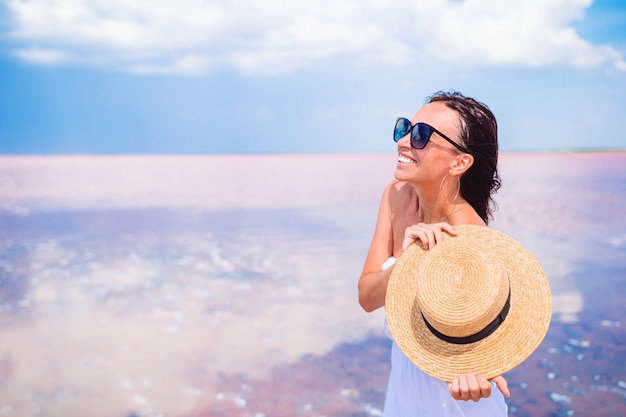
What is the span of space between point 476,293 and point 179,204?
1605cm

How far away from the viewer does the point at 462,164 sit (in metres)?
2.48

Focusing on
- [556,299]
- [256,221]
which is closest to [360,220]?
[256,221]

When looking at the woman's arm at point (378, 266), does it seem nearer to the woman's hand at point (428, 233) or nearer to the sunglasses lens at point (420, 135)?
the woman's hand at point (428, 233)

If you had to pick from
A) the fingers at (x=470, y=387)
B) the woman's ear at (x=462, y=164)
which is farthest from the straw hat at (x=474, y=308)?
the woman's ear at (x=462, y=164)

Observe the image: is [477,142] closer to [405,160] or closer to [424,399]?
[405,160]

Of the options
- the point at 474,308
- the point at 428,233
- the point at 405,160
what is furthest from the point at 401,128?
the point at 474,308

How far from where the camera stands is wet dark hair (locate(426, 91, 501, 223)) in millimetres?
2445

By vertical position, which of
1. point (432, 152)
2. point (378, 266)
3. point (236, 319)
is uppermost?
point (432, 152)

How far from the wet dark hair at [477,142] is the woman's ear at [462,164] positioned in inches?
1.0

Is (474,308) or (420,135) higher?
(420,135)

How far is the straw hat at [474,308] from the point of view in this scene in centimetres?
196

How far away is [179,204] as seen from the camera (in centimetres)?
1739

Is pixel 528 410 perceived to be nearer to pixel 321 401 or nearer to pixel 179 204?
pixel 321 401

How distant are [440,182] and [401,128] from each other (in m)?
0.29
